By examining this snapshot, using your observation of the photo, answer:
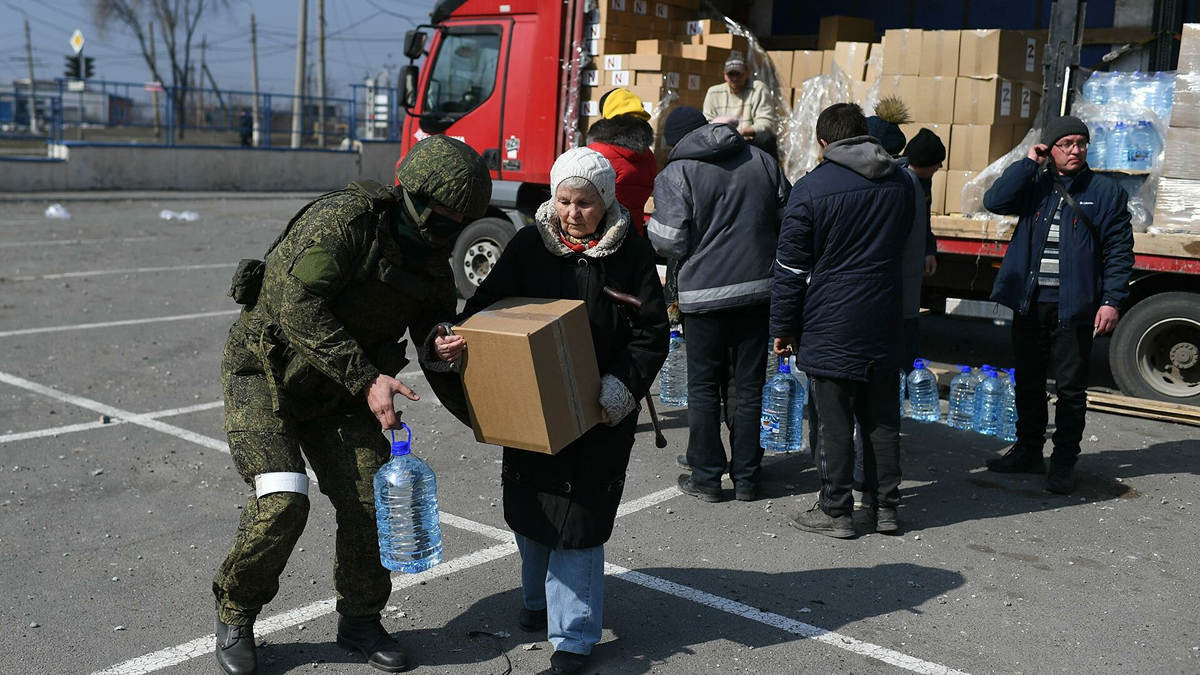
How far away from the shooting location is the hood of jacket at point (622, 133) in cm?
579

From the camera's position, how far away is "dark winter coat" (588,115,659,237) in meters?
5.81

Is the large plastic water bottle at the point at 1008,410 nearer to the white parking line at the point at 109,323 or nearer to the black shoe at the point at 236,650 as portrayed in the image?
the black shoe at the point at 236,650

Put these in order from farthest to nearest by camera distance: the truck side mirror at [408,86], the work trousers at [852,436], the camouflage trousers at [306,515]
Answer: the truck side mirror at [408,86]
the work trousers at [852,436]
the camouflage trousers at [306,515]

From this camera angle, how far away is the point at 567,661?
3617 millimetres

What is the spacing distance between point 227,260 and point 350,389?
1156 centimetres

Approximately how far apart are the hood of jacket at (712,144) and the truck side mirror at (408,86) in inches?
215

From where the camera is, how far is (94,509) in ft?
17.2

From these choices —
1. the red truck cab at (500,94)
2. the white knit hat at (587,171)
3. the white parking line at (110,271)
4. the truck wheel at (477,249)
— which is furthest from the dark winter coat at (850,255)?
the white parking line at (110,271)

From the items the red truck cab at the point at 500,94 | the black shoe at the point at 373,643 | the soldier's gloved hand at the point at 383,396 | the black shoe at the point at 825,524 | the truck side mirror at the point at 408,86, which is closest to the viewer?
the soldier's gloved hand at the point at 383,396

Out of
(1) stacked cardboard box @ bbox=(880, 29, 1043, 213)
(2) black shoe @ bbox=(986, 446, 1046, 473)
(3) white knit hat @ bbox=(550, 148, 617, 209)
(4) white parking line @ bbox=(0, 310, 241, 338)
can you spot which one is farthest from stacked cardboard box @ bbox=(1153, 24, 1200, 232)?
(4) white parking line @ bbox=(0, 310, 241, 338)

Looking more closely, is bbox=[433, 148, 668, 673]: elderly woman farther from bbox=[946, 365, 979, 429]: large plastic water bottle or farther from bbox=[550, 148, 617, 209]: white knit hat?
bbox=[946, 365, 979, 429]: large plastic water bottle

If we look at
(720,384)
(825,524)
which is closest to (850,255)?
(720,384)

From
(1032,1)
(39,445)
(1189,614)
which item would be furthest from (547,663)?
(1032,1)

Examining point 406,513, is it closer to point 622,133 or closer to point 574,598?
point 574,598
